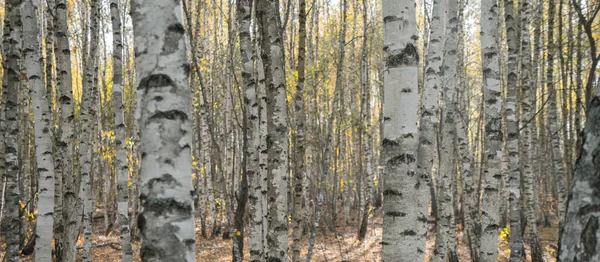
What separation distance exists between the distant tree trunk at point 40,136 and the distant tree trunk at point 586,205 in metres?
4.53

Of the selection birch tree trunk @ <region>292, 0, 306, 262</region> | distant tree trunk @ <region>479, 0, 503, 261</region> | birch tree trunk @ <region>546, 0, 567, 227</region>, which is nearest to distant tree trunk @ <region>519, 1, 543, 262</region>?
birch tree trunk @ <region>546, 0, 567, 227</region>

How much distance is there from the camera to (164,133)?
1.70 metres

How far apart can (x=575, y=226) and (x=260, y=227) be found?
399cm

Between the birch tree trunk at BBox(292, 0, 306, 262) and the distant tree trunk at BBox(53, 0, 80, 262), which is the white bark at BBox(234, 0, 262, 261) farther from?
the distant tree trunk at BBox(53, 0, 80, 262)

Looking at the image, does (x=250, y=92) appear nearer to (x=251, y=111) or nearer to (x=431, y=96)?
(x=251, y=111)

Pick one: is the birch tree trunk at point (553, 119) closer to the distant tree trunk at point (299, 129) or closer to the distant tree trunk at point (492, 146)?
the distant tree trunk at point (492, 146)

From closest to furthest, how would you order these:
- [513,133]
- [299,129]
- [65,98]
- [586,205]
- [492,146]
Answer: [586,205]
[65,98]
[492,146]
[299,129]
[513,133]

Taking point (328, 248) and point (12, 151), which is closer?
point (12, 151)

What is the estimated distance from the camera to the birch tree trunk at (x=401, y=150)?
2525mm

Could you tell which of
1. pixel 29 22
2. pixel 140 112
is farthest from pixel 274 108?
pixel 29 22

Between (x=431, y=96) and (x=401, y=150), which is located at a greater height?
(x=431, y=96)

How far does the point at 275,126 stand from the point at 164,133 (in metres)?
2.33

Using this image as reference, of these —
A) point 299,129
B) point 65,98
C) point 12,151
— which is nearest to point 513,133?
point 299,129

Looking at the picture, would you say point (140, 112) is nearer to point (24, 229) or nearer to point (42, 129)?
point (42, 129)
